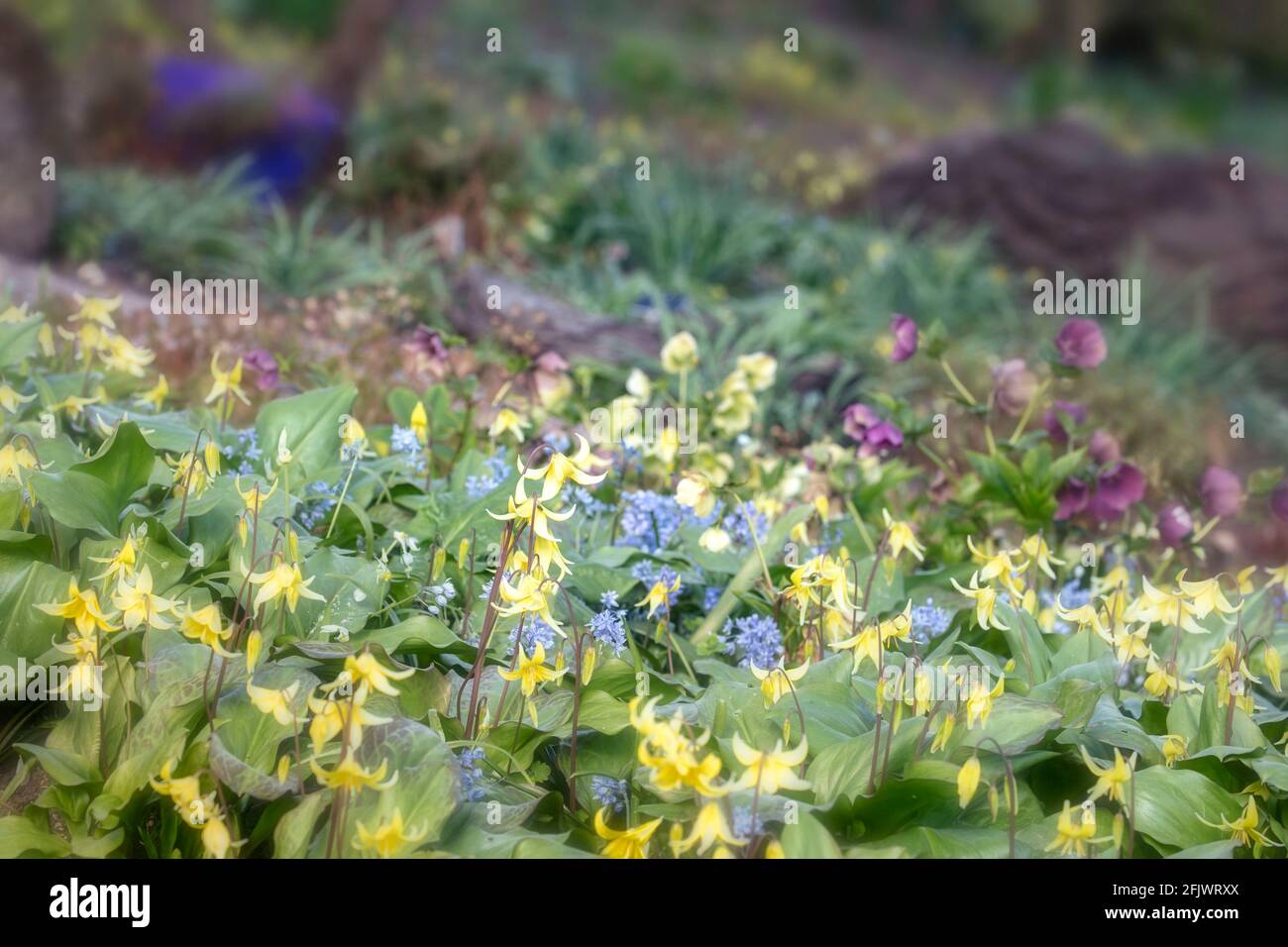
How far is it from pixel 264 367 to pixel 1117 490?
1.88 meters

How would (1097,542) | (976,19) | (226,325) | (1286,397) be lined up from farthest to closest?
(976,19) → (1286,397) → (226,325) → (1097,542)

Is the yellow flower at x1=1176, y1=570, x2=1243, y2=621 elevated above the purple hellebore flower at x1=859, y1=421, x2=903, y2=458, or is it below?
below

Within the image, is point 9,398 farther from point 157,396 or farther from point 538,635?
point 538,635

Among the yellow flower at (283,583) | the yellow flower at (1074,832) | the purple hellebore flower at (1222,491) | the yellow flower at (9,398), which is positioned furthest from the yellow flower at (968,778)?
the yellow flower at (9,398)

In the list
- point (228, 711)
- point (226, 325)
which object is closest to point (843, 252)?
point (226, 325)

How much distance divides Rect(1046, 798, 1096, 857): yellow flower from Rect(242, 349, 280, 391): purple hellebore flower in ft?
6.42

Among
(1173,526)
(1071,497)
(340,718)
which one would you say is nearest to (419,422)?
(340,718)

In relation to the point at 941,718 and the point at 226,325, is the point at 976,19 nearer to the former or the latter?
the point at 226,325

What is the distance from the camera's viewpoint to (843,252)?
6.68 meters

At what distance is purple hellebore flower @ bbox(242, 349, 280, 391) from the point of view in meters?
3.00

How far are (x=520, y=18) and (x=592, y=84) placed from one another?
296cm

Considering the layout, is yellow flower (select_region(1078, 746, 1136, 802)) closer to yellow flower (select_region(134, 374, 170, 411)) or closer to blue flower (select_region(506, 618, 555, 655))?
blue flower (select_region(506, 618, 555, 655))

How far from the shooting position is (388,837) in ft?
5.37

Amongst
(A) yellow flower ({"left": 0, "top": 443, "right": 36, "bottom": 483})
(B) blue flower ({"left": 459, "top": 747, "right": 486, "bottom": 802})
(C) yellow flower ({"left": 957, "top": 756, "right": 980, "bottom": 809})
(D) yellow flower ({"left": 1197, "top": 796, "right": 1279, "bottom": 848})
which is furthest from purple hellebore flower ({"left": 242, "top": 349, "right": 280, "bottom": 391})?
(D) yellow flower ({"left": 1197, "top": 796, "right": 1279, "bottom": 848})
